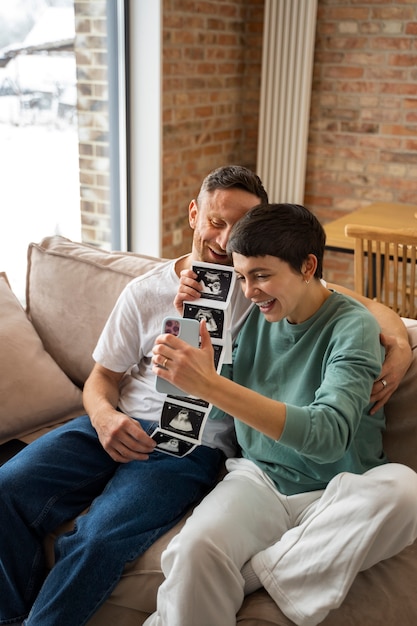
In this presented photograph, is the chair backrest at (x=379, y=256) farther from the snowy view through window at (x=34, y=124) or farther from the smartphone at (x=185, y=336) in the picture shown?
the snowy view through window at (x=34, y=124)

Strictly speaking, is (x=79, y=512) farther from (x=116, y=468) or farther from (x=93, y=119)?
(x=93, y=119)

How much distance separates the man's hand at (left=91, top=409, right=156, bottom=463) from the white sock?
396 millimetres

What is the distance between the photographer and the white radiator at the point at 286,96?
4.06 metres

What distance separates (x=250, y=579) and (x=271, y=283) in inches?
24.0

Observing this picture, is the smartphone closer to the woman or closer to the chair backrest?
the woman

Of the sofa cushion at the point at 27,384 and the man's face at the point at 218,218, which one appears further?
the sofa cushion at the point at 27,384

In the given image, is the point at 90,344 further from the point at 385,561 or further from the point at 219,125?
the point at 219,125

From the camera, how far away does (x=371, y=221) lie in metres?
3.39

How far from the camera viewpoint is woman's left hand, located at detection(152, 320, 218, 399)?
4.59 feet

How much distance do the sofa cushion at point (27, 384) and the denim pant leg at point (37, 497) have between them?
0.61 ft

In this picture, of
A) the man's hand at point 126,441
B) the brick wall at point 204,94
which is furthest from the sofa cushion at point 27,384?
the brick wall at point 204,94

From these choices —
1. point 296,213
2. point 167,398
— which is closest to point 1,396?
point 167,398

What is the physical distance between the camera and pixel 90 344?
218 cm

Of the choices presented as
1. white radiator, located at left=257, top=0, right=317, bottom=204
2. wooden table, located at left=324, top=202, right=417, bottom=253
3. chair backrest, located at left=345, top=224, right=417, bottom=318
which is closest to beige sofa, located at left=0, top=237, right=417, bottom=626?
chair backrest, located at left=345, top=224, right=417, bottom=318
